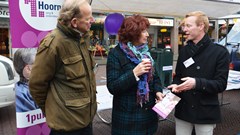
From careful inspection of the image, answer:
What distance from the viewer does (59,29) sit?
179cm

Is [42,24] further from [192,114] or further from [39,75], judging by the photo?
[192,114]

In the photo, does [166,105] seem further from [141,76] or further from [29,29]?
[29,29]

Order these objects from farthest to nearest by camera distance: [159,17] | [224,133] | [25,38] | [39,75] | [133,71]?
1. [159,17]
2. [224,133]
3. [25,38]
4. [133,71]
5. [39,75]

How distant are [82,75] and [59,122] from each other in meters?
0.38

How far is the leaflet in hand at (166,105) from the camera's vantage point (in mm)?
2123

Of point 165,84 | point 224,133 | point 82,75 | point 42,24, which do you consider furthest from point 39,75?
point 224,133

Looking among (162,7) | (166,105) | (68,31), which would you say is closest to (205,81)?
(166,105)

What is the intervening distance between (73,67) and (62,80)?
12cm

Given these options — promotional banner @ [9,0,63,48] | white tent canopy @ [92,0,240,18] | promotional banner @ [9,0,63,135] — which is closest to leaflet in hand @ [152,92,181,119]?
promotional banner @ [9,0,63,135]

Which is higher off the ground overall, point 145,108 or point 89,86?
point 89,86

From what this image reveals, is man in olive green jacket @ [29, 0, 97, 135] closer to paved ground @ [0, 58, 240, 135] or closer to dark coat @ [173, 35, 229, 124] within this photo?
dark coat @ [173, 35, 229, 124]

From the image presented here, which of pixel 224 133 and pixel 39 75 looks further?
pixel 224 133

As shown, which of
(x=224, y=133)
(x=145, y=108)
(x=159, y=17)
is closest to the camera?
(x=145, y=108)

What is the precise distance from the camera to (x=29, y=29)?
7.83 feet
